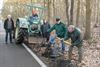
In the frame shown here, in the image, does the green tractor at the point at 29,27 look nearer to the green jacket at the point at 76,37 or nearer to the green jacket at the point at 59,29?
the green jacket at the point at 59,29

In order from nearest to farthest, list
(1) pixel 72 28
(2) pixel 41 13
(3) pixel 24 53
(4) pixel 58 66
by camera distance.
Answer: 1. (4) pixel 58 66
2. (1) pixel 72 28
3. (3) pixel 24 53
4. (2) pixel 41 13

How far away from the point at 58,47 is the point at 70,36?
2601mm

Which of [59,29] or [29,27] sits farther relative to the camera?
[29,27]

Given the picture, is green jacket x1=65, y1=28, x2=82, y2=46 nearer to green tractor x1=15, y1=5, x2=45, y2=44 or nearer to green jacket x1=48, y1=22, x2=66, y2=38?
green jacket x1=48, y1=22, x2=66, y2=38

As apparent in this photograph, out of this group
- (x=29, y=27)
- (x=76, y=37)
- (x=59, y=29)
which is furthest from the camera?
(x=29, y=27)

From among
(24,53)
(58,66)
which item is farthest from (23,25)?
(58,66)

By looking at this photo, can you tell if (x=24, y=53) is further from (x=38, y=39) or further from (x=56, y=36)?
(x=38, y=39)

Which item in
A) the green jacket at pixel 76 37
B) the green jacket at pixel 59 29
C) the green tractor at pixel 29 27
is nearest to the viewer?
the green jacket at pixel 76 37

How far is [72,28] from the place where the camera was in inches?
519

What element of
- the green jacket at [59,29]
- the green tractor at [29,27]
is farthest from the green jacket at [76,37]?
the green tractor at [29,27]

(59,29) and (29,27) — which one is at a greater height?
(59,29)

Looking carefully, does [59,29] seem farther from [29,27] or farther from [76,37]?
[29,27]

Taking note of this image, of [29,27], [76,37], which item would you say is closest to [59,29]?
[76,37]

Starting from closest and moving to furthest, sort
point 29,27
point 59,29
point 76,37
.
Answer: point 76,37, point 59,29, point 29,27
